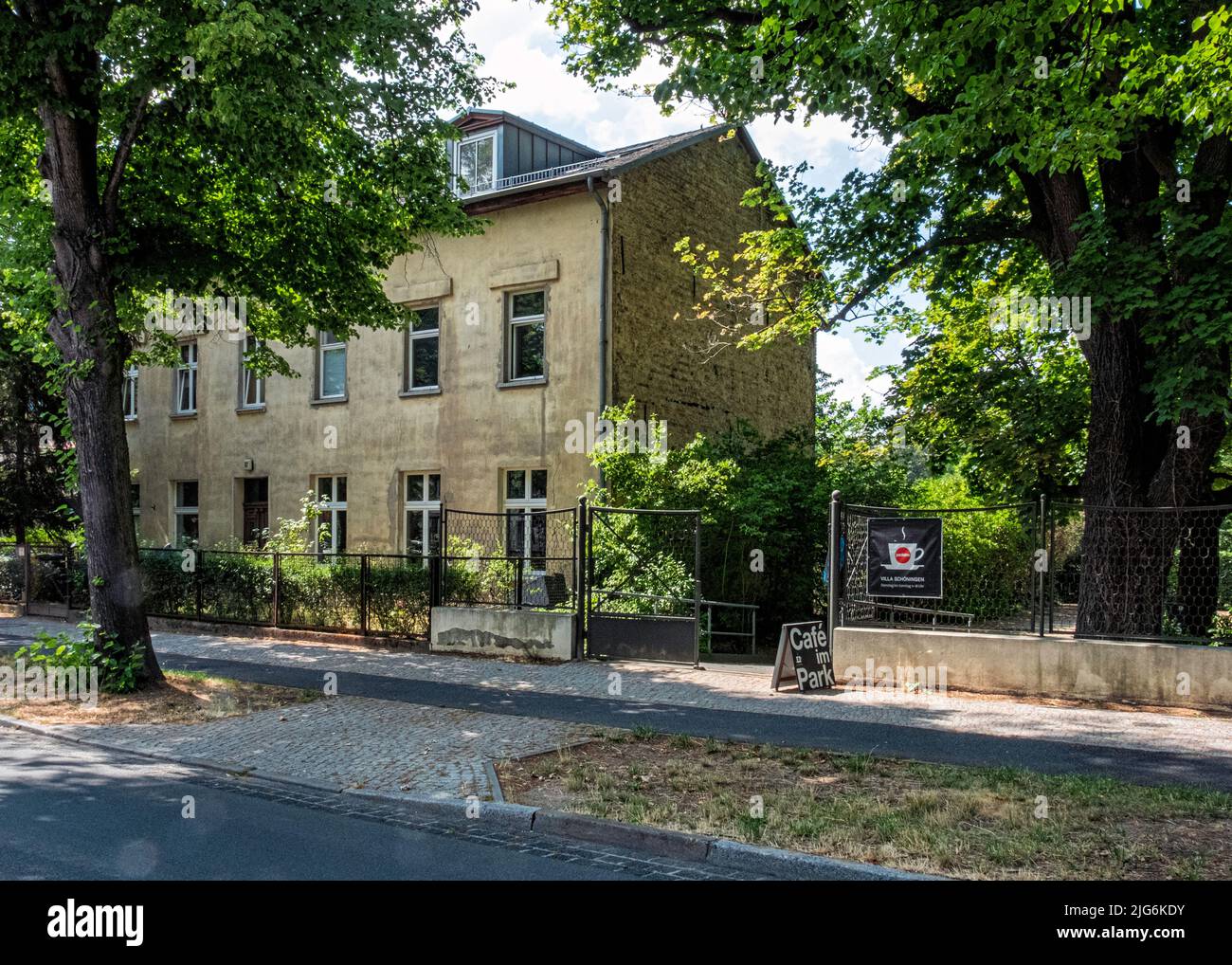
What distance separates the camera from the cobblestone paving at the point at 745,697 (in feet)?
29.6

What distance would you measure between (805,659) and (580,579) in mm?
3756

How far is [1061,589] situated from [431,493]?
44.6ft

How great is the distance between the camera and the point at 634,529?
49.7 feet

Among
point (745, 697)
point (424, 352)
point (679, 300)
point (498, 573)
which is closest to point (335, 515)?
point (424, 352)

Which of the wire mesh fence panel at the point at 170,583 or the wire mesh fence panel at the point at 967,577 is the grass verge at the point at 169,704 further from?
the wire mesh fence panel at the point at 170,583

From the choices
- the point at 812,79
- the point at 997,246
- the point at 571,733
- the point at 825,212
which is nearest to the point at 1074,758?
the point at 571,733

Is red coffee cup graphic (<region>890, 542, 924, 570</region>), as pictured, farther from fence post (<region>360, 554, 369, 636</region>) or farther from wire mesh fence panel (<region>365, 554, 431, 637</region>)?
fence post (<region>360, 554, 369, 636</region>)

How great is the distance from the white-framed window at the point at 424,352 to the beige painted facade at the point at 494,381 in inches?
7.9

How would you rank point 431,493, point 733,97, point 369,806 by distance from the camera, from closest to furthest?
1. point 369,806
2. point 733,97
3. point 431,493

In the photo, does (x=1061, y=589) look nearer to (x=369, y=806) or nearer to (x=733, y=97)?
(x=733, y=97)

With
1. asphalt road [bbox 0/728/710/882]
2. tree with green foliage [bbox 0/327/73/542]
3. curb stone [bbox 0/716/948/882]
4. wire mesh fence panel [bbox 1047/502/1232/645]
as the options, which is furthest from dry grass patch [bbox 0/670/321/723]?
tree with green foliage [bbox 0/327/73/542]

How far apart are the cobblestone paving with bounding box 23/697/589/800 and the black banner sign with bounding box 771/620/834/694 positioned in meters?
3.20

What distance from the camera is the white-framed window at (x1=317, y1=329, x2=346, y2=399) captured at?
907 inches

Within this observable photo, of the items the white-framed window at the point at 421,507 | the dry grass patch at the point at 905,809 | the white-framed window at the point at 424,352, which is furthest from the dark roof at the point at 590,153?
the dry grass patch at the point at 905,809
